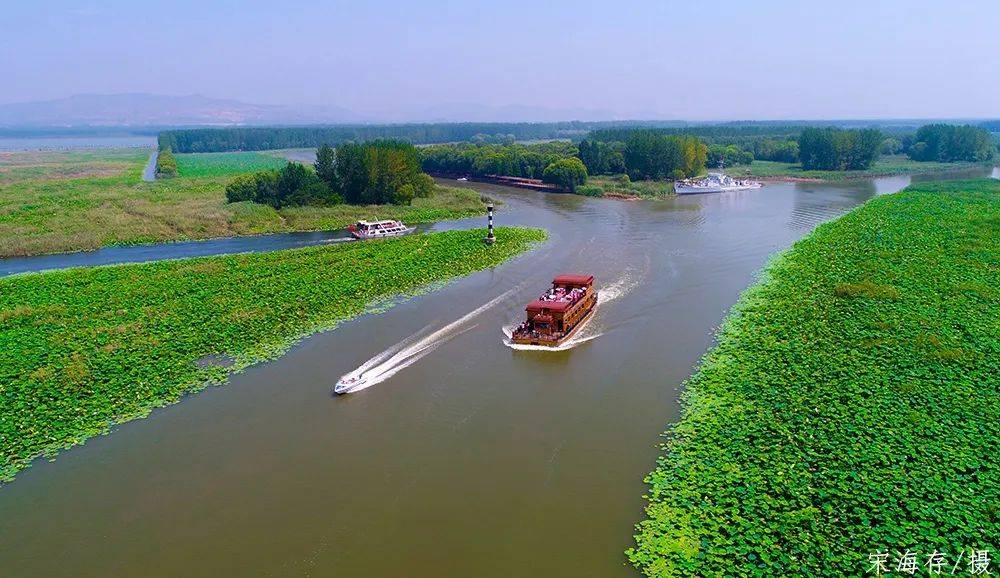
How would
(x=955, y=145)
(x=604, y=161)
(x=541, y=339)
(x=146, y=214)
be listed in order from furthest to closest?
(x=955, y=145) < (x=604, y=161) < (x=146, y=214) < (x=541, y=339)

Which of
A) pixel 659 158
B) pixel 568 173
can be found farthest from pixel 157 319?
pixel 659 158

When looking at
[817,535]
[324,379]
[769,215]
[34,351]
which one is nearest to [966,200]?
[769,215]

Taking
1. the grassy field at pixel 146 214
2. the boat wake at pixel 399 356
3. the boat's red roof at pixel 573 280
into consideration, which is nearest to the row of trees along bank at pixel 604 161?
the grassy field at pixel 146 214

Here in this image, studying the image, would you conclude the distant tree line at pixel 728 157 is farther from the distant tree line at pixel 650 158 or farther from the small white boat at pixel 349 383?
the small white boat at pixel 349 383

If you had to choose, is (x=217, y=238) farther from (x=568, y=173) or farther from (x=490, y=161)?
(x=490, y=161)

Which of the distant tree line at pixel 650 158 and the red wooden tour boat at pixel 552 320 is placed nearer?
the red wooden tour boat at pixel 552 320

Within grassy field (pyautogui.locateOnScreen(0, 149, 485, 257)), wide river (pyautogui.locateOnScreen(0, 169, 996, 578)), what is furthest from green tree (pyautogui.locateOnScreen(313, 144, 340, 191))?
wide river (pyautogui.locateOnScreen(0, 169, 996, 578))

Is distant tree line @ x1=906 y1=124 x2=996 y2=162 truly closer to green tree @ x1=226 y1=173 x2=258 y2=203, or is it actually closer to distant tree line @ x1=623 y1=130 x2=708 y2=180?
distant tree line @ x1=623 y1=130 x2=708 y2=180
